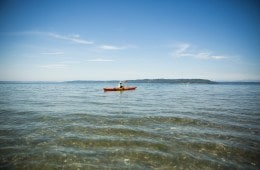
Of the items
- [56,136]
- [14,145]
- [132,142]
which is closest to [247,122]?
[132,142]

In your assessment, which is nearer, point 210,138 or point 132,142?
point 132,142

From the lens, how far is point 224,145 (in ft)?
35.7

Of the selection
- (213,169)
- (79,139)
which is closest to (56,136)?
(79,139)

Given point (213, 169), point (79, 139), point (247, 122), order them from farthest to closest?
point (247, 122), point (79, 139), point (213, 169)

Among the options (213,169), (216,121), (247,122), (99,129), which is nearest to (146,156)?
(213,169)

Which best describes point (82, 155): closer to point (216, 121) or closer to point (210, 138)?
point (210, 138)

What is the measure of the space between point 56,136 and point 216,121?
12795mm

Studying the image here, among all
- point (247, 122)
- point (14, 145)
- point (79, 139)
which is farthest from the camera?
point (247, 122)

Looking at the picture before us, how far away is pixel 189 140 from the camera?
1155 cm

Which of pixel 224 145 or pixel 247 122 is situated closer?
pixel 224 145

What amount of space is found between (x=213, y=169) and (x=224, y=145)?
3.29 metres

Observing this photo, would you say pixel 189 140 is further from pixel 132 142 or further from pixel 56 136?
pixel 56 136

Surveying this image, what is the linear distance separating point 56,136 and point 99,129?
2894 millimetres

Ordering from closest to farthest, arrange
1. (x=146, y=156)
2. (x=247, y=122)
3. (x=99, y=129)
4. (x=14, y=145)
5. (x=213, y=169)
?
(x=213, y=169), (x=146, y=156), (x=14, y=145), (x=99, y=129), (x=247, y=122)
